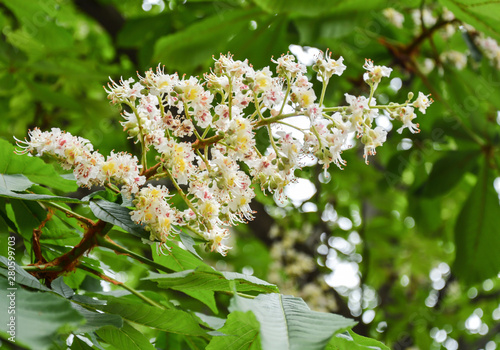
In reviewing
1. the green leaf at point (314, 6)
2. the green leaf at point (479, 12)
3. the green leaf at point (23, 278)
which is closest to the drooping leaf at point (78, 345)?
the green leaf at point (23, 278)

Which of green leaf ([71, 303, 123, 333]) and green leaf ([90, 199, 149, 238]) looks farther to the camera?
green leaf ([90, 199, 149, 238])

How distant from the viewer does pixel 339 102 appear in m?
2.92

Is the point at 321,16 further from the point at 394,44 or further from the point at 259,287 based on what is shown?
the point at 259,287

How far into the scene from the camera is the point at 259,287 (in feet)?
2.83

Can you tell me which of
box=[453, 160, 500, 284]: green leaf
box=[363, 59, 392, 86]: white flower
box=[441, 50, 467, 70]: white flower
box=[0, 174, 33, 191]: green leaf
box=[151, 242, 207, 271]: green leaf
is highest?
box=[363, 59, 392, 86]: white flower

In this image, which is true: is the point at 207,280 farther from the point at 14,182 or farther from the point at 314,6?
the point at 314,6

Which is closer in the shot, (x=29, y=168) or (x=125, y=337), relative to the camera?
(x=125, y=337)

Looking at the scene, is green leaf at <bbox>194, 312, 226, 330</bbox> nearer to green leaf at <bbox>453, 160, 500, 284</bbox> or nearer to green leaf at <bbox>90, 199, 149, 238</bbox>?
green leaf at <bbox>90, 199, 149, 238</bbox>

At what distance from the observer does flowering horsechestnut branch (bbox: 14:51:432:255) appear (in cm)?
90

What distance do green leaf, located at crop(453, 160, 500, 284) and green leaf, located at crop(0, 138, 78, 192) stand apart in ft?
5.67

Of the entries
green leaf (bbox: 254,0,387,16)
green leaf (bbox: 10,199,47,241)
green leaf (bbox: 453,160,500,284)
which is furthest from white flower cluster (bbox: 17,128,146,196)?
green leaf (bbox: 453,160,500,284)

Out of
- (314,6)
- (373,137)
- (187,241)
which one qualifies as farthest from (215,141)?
(314,6)

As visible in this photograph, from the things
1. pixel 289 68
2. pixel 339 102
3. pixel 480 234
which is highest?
pixel 289 68

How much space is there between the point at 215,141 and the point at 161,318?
0.33 m
